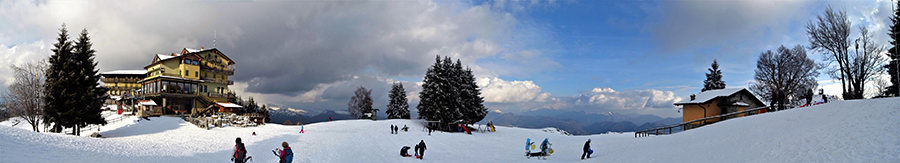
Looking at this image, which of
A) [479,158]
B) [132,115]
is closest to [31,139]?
[479,158]

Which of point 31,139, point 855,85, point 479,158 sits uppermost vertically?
point 855,85

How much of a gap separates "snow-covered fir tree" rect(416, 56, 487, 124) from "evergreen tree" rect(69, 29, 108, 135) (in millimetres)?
27433

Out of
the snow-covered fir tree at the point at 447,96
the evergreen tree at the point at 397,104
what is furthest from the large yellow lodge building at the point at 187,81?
the snow-covered fir tree at the point at 447,96

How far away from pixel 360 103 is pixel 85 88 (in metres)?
39.1

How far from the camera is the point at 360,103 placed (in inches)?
2537

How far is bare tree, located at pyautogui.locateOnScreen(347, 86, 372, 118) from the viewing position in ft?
210

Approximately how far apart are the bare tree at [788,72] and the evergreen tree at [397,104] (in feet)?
146

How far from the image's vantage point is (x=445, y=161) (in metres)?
18.5

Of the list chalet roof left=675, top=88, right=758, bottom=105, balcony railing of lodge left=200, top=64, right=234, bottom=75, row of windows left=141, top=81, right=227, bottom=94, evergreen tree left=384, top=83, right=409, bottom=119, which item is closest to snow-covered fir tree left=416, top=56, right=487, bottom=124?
evergreen tree left=384, top=83, right=409, bottom=119

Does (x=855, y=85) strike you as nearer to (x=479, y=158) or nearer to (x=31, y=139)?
(x=479, y=158)

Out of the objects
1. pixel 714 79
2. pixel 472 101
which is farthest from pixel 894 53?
pixel 472 101

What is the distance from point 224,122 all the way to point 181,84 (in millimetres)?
18201

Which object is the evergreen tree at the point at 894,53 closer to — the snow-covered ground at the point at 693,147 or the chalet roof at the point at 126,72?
the snow-covered ground at the point at 693,147

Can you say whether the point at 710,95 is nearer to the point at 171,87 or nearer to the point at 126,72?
the point at 171,87
